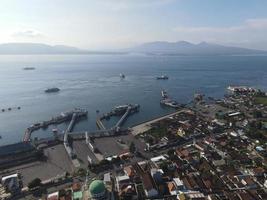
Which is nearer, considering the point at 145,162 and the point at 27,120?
the point at 145,162

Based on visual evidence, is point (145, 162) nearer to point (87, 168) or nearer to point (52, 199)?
point (87, 168)

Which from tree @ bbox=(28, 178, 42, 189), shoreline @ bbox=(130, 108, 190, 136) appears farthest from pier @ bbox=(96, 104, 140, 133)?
tree @ bbox=(28, 178, 42, 189)

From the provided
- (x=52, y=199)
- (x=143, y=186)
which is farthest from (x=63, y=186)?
(x=143, y=186)

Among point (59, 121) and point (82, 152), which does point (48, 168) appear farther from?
point (59, 121)

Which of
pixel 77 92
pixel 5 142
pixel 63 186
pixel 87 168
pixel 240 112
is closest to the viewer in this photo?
pixel 63 186

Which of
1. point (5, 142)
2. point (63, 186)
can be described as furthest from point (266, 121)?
point (5, 142)

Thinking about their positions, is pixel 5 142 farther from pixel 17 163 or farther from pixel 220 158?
pixel 220 158

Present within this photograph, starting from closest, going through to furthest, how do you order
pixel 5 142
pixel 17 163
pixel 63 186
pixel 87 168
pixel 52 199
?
pixel 52 199
pixel 63 186
pixel 87 168
pixel 17 163
pixel 5 142

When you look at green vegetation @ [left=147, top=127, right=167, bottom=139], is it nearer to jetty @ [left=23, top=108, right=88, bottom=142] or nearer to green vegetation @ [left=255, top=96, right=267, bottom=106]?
jetty @ [left=23, top=108, right=88, bottom=142]
